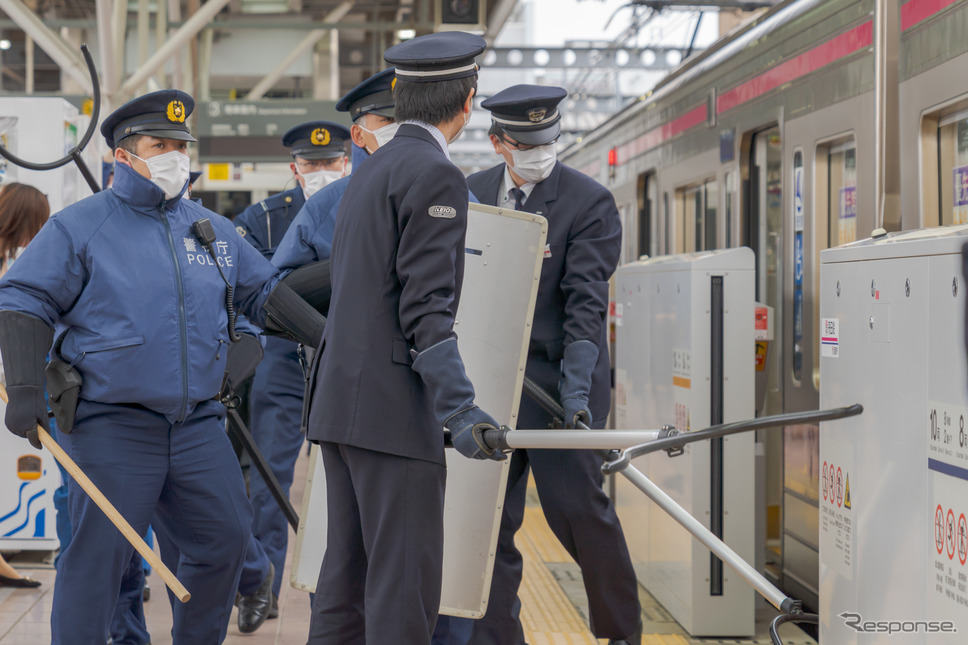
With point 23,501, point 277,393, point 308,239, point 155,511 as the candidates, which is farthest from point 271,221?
point 155,511

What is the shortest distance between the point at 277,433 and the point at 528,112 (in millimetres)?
1906

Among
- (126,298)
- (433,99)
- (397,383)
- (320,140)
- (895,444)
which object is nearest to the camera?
(895,444)

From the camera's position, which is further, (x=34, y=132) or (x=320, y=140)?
(x=34, y=132)

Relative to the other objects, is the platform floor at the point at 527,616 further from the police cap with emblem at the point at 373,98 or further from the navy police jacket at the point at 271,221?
the police cap with emblem at the point at 373,98

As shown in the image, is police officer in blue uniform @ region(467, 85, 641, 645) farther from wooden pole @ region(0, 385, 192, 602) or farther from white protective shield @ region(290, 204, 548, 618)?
wooden pole @ region(0, 385, 192, 602)

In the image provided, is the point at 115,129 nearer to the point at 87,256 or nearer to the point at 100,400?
the point at 87,256

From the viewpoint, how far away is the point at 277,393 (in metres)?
4.98

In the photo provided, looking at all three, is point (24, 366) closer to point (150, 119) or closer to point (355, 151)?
point (150, 119)

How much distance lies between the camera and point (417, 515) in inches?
105

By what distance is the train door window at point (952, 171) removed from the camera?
3.77 m

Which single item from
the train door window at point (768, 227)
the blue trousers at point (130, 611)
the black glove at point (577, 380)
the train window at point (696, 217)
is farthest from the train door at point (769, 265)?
the blue trousers at point (130, 611)

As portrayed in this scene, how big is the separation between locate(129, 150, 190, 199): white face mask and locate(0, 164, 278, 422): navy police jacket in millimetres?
36

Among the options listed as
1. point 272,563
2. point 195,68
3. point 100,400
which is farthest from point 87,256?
point 195,68

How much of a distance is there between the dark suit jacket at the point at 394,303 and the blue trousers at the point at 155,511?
2.75ft
